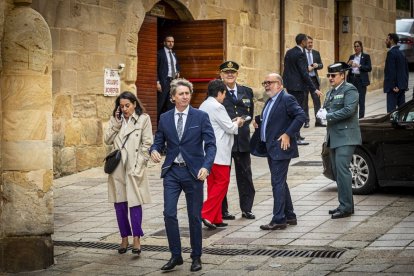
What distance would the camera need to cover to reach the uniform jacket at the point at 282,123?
12430 millimetres

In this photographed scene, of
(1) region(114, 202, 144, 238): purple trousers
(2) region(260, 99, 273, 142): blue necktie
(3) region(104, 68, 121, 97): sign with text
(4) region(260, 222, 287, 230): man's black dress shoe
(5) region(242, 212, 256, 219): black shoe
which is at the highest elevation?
(3) region(104, 68, 121, 97): sign with text

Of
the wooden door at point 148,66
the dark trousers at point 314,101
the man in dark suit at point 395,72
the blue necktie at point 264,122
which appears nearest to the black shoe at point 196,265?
the blue necktie at point 264,122

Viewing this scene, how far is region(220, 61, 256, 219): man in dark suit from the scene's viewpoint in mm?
13125

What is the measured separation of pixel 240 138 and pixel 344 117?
4.06 feet

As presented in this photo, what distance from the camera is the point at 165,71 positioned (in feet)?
66.4

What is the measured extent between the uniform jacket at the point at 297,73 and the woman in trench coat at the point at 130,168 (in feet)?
30.6

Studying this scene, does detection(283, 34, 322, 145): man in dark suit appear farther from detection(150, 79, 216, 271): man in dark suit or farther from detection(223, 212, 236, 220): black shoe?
detection(150, 79, 216, 271): man in dark suit

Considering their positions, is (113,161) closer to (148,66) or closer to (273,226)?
(273,226)

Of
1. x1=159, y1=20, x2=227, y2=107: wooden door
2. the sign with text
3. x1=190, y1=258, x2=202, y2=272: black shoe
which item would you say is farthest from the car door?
x1=159, y1=20, x2=227, y2=107: wooden door

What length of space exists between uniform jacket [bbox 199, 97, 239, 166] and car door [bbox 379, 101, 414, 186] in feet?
8.62

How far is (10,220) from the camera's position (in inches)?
432

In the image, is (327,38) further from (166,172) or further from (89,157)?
(166,172)

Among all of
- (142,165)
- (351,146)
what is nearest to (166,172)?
(142,165)

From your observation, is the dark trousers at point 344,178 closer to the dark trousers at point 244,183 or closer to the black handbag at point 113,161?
the dark trousers at point 244,183
